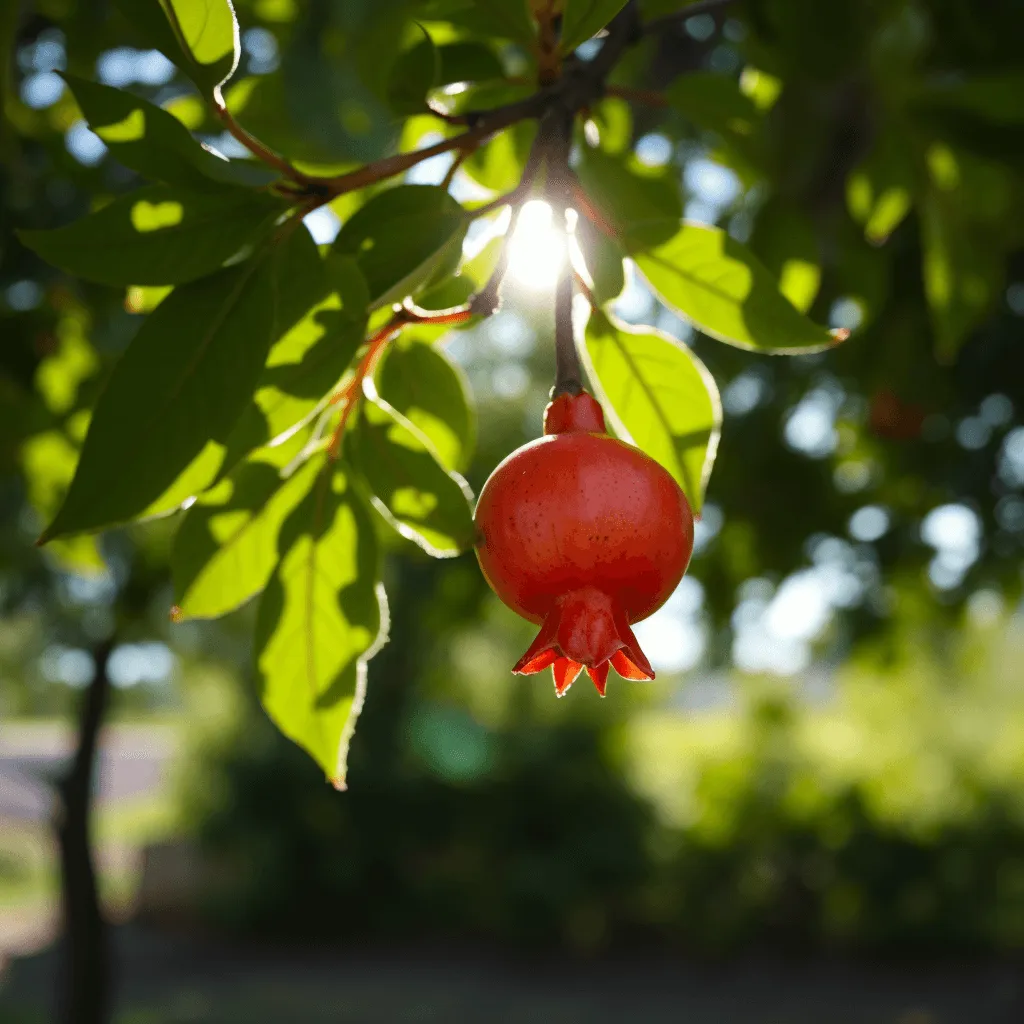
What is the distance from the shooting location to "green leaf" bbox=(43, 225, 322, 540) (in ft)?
2.32

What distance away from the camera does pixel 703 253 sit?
0.86m

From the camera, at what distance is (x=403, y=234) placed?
80 cm

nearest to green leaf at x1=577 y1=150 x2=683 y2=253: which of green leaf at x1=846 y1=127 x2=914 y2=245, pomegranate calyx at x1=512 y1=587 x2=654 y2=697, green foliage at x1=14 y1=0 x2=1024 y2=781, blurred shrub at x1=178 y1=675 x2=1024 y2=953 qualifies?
green foliage at x1=14 y1=0 x2=1024 y2=781

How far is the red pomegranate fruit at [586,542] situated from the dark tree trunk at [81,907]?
3401 mm

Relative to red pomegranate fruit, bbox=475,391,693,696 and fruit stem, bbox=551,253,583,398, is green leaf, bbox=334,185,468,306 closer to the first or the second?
fruit stem, bbox=551,253,583,398

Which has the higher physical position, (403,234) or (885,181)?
(885,181)

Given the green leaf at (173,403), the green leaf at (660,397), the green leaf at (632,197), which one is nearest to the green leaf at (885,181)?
the green leaf at (632,197)

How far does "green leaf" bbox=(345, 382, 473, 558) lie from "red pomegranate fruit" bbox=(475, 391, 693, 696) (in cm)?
14

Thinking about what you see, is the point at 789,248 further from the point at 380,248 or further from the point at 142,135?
the point at 142,135

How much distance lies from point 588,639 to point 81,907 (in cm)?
378

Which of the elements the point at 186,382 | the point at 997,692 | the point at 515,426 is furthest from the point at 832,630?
the point at 997,692

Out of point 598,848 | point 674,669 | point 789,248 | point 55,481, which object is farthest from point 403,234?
point 674,669

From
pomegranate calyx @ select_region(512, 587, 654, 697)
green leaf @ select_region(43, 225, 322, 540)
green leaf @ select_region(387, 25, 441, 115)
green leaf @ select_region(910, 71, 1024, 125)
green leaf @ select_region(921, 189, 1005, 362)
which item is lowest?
pomegranate calyx @ select_region(512, 587, 654, 697)

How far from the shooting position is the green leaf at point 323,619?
881mm
